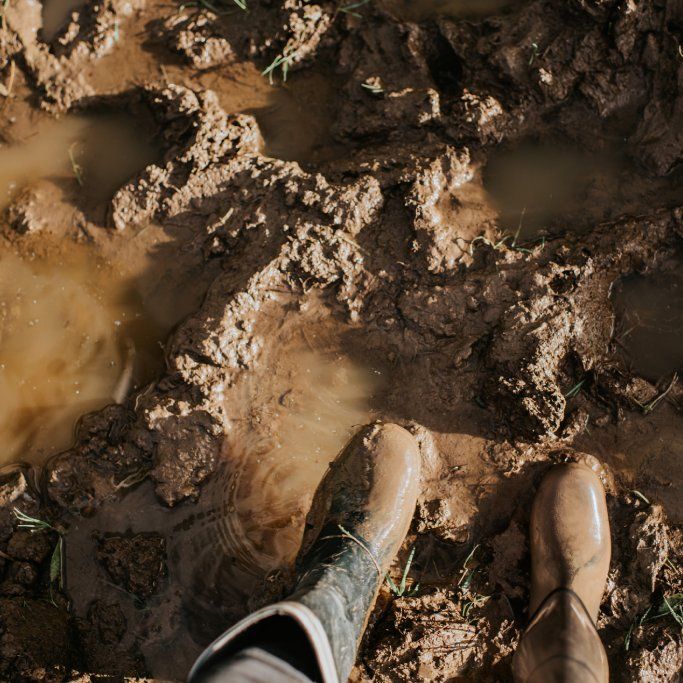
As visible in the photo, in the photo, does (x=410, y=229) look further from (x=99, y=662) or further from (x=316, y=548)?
(x=99, y=662)

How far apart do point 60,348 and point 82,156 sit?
3.20 feet

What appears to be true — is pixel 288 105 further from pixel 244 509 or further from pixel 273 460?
pixel 244 509

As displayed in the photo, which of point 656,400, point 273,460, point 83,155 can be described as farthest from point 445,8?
point 273,460

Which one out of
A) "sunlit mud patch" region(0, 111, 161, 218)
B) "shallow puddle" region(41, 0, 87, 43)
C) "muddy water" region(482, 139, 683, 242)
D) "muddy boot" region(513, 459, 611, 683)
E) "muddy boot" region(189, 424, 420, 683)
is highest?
"shallow puddle" region(41, 0, 87, 43)

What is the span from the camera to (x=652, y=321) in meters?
2.76

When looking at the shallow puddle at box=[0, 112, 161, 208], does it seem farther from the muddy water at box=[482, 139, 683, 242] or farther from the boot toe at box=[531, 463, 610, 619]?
the boot toe at box=[531, 463, 610, 619]

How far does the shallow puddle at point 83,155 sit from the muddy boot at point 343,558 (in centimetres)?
176

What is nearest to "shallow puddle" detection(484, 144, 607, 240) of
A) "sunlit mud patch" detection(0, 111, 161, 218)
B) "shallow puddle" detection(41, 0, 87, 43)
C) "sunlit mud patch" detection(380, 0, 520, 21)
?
"sunlit mud patch" detection(380, 0, 520, 21)

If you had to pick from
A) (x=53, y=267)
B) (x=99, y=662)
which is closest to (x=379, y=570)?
(x=99, y=662)

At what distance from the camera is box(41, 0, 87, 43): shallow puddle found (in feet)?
10.3

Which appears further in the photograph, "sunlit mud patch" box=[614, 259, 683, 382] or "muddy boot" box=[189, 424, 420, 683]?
"sunlit mud patch" box=[614, 259, 683, 382]

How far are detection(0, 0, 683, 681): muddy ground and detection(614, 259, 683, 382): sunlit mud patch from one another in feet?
0.03

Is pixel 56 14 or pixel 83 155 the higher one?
pixel 56 14

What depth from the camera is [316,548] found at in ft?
8.14
